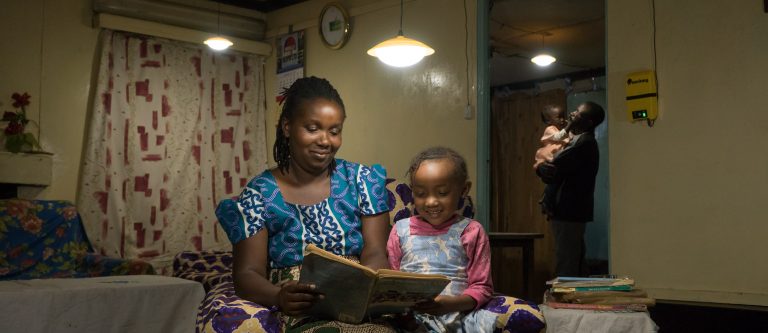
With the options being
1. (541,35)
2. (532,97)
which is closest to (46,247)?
(541,35)

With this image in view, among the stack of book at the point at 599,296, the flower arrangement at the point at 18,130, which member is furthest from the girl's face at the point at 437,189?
the flower arrangement at the point at 18,130

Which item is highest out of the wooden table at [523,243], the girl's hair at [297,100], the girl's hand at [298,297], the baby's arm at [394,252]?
the girl's hair at [297,100]

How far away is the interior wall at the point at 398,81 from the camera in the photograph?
5.24 meters

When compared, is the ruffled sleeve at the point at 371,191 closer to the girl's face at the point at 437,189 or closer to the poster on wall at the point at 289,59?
the girl's face at the point at 437,189

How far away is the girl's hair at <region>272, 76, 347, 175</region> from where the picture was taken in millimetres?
2166

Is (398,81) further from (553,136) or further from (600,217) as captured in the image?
(600,217)

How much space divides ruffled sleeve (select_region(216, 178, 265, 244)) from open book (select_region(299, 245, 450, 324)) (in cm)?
33

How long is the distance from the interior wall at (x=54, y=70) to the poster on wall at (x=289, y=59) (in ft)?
5.53

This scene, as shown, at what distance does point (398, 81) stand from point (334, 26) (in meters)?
0.96

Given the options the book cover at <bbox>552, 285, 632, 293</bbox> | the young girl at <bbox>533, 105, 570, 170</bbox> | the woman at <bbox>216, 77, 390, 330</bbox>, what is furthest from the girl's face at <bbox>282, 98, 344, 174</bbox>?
the young girl at <bbox>533, 105, 570, 170</bbox>

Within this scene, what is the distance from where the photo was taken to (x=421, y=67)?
5.52 meters

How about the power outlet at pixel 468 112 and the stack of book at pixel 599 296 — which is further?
the power outlet at pixel 468 112

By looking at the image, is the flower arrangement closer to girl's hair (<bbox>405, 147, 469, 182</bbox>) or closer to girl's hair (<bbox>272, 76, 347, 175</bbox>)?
girl's hair (<bbox>272, 76, 347, 175</bbox>)

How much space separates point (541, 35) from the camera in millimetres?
7105
